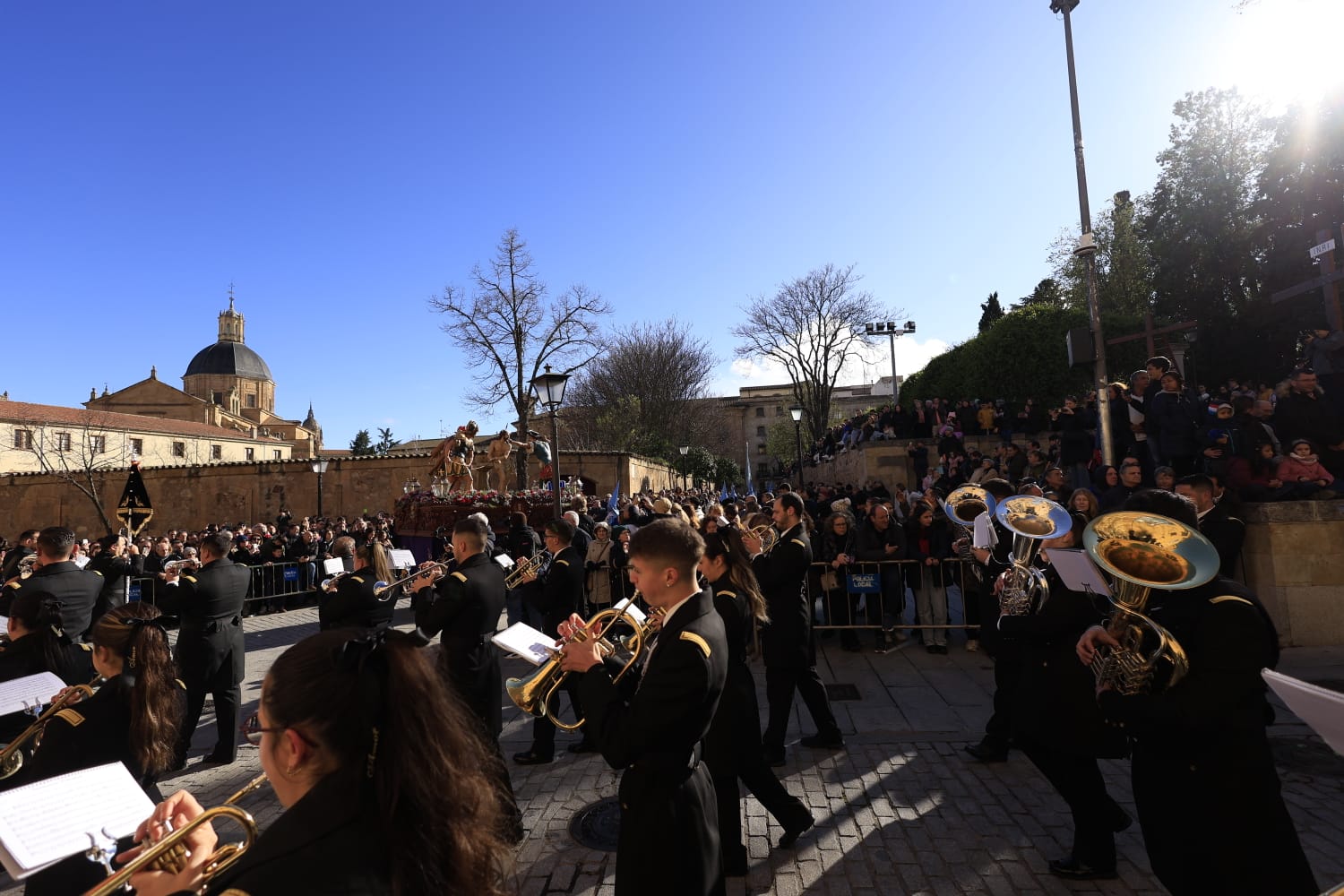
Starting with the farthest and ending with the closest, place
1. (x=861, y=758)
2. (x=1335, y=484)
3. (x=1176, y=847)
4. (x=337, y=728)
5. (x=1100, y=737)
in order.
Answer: (x=1335, y=484) < (x=861, y=758) < (x=1100, y=737) < (x=1176, y=847) < (x=337, y=728)

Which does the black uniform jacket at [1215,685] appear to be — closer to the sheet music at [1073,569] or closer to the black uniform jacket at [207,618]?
the sheet music at [1073,569]

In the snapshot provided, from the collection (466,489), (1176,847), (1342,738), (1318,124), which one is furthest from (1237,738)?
(1318,124)

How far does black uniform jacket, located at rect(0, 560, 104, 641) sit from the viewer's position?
5176 mm

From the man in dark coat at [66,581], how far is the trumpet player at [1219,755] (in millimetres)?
6754

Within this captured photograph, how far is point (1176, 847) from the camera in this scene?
2615mm

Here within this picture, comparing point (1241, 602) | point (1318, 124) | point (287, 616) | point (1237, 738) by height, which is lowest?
point (287, 616)

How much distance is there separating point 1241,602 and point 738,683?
7.81ft

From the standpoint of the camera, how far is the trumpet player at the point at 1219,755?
2.47 m

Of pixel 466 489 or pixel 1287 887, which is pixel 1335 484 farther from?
pixel 466 489

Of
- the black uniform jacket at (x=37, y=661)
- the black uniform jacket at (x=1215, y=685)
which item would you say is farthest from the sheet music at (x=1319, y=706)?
the black uniform jacket at (x=37, y=661)

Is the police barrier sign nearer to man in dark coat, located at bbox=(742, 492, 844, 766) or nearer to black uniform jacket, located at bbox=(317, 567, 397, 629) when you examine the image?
man in dark coat, located at bbox=(742, 492, 844, 766)

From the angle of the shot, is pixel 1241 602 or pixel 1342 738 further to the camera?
pixel 1241 602

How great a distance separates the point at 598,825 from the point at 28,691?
123 inches

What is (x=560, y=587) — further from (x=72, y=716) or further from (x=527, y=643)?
(x=72, y=716)
